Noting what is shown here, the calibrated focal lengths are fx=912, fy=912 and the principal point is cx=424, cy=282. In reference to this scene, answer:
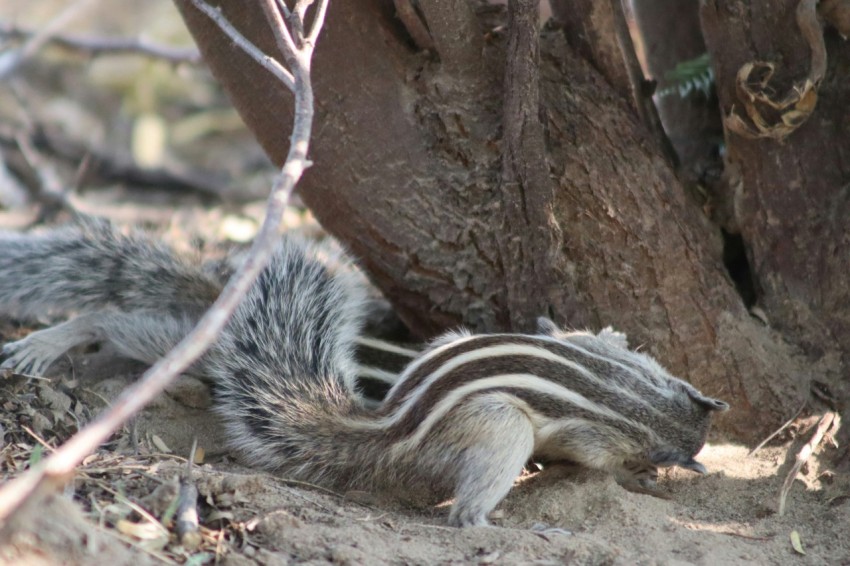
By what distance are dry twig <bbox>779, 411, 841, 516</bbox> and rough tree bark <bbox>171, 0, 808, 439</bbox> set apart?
0.14 meters

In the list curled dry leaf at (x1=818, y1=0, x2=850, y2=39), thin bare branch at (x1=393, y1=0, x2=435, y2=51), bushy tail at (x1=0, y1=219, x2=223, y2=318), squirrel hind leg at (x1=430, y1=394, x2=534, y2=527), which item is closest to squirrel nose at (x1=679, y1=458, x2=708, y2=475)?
squirrel hind leg at (x1=430, y1=394, x2=534, y2=527)

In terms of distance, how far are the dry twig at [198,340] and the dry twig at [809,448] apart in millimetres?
2362

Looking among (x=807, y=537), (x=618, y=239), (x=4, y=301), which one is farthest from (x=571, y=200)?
(x=4, y=301)

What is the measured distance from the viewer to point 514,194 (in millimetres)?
3865

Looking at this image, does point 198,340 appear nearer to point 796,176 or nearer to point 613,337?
point 613,337

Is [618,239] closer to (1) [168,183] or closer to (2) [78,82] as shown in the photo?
(1) [168,183]

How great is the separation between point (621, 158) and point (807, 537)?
1692mm

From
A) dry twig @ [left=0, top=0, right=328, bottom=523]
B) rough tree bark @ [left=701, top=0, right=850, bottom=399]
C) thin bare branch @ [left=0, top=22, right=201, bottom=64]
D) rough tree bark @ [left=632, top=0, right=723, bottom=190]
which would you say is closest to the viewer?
dry twig @ [left=0, top=0, right=328, bottom=523]

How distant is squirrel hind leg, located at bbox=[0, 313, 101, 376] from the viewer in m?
4.10

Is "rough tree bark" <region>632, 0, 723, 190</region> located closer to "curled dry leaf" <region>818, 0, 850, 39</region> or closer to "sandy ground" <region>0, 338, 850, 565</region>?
"curled dry leaf" <region>818, 0, 850, 39</region>

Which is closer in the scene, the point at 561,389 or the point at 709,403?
the point at 561,389

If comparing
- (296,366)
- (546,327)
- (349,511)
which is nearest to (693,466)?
(546,327)

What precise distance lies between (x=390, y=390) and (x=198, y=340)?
1.76m

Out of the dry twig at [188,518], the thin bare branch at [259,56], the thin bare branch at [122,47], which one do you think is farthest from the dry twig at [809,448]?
the thin bare branch at [122,47]
